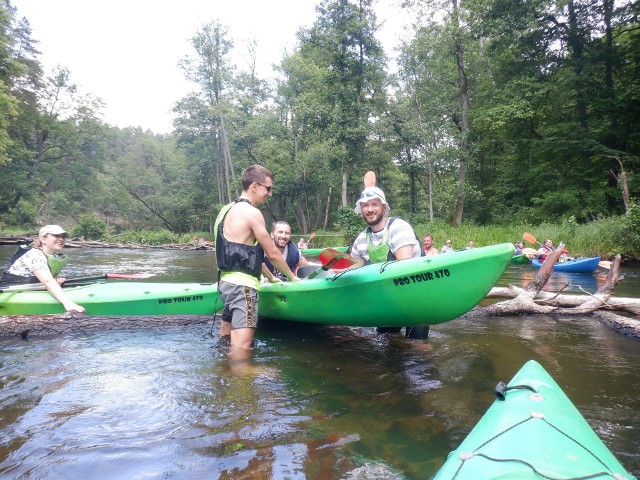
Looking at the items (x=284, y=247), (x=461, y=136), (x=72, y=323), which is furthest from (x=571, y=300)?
(x=461, y=136)

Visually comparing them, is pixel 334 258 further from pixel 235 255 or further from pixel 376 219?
pixel 235 255

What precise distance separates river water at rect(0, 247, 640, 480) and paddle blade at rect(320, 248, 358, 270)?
2.45ft

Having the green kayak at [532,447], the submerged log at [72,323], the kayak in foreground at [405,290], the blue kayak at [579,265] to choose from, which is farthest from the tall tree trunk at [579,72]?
the green kayak at [532,447]

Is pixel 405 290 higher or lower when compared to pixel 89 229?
lower

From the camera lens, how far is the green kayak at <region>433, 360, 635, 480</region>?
105 centimetres

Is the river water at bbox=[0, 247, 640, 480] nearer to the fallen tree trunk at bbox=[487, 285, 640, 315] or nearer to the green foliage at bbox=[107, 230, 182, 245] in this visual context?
the fallen tree trunk at bbox=[487, 285, 640, 315]

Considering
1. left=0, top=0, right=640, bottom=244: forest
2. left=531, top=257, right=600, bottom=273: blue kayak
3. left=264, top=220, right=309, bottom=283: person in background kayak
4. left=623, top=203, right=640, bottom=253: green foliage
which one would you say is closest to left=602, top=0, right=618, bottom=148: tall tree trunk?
left=0, top=0, right=640, bottom=244: forest

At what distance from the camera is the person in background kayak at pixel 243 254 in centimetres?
306

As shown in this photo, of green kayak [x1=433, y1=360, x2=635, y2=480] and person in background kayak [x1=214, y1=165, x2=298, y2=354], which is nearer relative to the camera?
green kayak [x1=433, y1=360, x2=635, y2=480]

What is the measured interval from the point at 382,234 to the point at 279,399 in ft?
5.23

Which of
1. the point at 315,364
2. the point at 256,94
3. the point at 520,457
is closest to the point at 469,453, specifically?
the point at 520,457

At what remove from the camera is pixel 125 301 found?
436cm

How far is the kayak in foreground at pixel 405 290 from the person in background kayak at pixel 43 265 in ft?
7.53

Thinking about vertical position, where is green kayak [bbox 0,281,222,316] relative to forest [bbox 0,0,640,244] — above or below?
below
